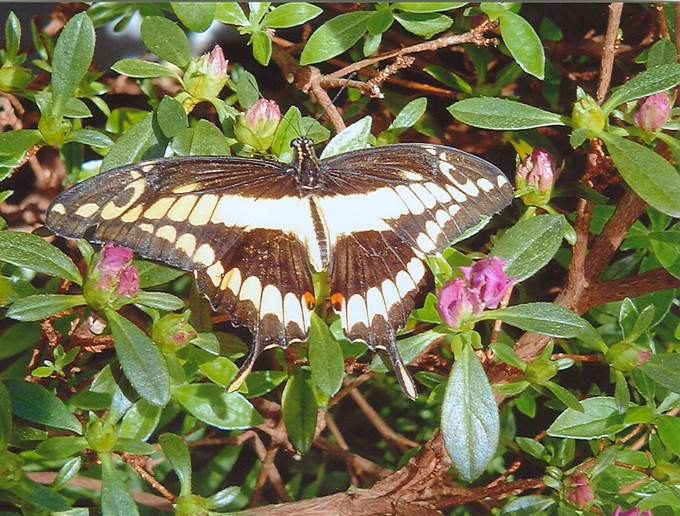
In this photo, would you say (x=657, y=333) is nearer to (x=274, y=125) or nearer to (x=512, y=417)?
(x=512, y=417)

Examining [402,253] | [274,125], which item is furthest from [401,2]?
[402,253]

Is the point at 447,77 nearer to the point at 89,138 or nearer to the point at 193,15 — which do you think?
the point at 193,15

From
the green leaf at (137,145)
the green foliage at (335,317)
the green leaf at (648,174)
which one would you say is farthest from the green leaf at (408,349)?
the green leaf at (137,145)

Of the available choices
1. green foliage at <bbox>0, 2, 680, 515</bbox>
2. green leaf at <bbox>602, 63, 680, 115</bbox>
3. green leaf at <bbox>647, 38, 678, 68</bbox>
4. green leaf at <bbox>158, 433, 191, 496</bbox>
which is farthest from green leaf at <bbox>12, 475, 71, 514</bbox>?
→ green leaf at <bbox>647, 38, 678, 68</bbox>

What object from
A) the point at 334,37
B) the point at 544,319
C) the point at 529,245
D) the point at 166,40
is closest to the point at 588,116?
the point at 529,245

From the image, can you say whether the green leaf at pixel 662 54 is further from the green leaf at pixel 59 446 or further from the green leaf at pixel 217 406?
the green leaf at pixel 59 446

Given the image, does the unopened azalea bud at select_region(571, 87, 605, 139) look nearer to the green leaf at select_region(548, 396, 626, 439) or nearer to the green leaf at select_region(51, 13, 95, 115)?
the green leaf at select_region(548, 396, 626, 439)
